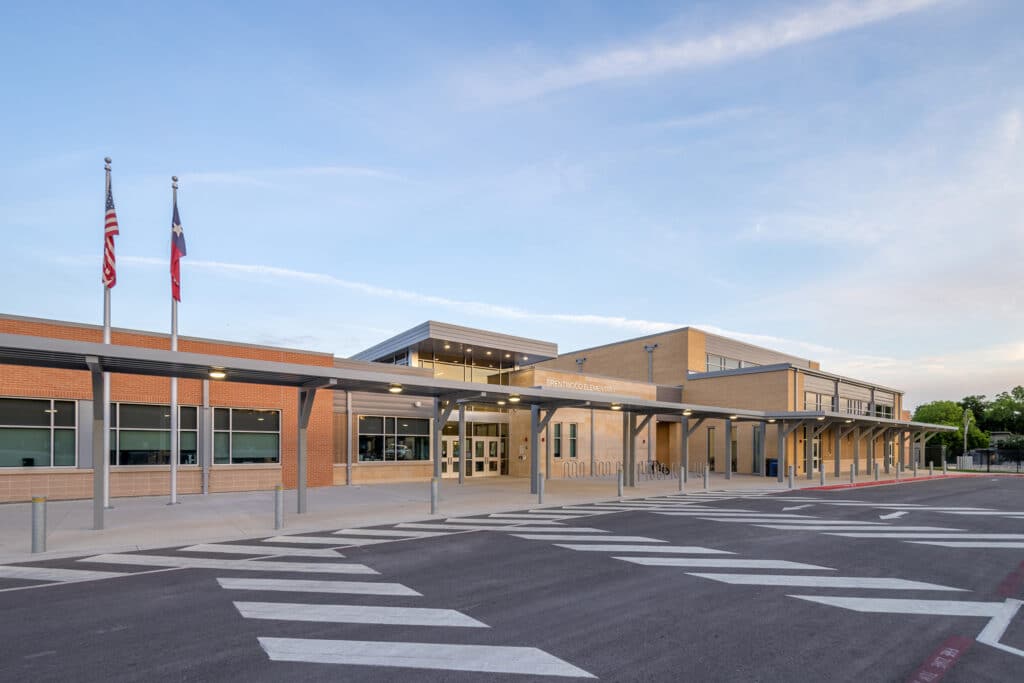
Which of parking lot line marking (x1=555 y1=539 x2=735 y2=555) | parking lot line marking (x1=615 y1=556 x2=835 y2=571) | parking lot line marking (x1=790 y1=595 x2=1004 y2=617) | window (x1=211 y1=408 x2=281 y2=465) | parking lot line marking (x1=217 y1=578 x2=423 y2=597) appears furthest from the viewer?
window (x1=211 y1=408 x2=281 y2=465)

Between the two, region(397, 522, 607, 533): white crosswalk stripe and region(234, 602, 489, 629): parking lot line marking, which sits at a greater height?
region(234, 602, 489, 629): parking lot line marking

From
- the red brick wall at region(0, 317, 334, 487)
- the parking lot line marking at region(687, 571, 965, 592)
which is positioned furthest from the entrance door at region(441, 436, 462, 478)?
the parking lot line marking at region(687, 571, 965, 592)

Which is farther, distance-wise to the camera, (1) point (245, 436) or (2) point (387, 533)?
(1) point (245, 436)

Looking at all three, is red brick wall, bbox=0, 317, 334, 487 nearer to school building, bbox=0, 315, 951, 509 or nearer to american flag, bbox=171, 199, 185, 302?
school building, bbox=0, 315, 951, 509

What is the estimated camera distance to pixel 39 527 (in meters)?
11.2

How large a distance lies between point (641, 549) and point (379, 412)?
57.7 feet

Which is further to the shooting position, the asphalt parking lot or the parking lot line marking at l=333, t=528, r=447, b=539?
the parking lot line marking at l=333, t=528, r=447, b=539

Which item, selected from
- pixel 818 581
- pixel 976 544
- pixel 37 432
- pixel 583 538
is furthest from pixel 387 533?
pixel 37 432

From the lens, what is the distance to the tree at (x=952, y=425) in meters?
77.9

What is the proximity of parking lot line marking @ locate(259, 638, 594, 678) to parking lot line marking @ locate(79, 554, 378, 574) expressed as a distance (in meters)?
3.44

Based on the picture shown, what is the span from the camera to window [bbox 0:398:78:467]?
18.6m

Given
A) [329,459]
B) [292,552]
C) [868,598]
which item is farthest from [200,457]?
[868,598]

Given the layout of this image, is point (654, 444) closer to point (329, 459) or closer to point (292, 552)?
point (329, 459)

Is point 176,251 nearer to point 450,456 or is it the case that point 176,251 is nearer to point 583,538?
point 583,538
